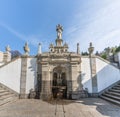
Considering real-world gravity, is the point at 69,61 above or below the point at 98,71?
above

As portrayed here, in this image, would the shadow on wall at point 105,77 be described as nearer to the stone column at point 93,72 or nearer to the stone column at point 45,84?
the stone column at point 93,72

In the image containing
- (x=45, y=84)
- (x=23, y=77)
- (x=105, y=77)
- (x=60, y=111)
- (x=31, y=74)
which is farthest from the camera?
(x=105, y=77)

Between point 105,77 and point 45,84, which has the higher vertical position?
point 105,77

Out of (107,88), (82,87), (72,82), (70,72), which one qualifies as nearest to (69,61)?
(70,72)

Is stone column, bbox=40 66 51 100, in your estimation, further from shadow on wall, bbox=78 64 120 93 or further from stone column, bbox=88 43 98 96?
stone column, bbox=88 43 98 96

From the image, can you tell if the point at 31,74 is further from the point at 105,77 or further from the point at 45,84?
the point at 105,77

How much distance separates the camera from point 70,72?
1061 centimetres

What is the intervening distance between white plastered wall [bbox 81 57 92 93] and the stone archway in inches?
60.6

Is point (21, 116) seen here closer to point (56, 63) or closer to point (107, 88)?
point (56, 63)

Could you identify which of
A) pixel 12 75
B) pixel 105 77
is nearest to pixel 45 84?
pixel 12 75

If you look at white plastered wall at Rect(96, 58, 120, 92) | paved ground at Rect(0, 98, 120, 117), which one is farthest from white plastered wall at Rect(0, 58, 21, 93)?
white plastered wall at Rect(96, 58, 120, 92)

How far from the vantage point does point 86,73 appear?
A: 10.9 meters

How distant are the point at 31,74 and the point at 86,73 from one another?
174 inches

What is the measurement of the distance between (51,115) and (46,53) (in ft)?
19.9
